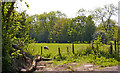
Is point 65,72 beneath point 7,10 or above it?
beneath

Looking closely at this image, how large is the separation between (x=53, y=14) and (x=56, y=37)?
12094 mm

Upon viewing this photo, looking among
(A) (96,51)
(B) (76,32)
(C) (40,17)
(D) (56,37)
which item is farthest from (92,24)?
(A) (96,51)

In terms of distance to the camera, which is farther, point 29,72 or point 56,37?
point 56,37

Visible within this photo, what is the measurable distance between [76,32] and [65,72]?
31681 mm

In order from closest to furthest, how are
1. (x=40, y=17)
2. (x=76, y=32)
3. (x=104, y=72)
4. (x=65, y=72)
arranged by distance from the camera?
1. (x=104, y=72)
2. (x=65, y=72)
3. (x=76, y=32)
4. (x=40, y=17)

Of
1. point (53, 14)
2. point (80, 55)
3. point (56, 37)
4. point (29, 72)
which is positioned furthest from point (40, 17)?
point (29, 72)

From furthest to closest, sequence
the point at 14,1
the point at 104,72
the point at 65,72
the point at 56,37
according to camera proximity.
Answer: the point at 56,37, the point at 65,72, the point at 104,72, the point at 14,1

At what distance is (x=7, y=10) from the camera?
21.9 ft

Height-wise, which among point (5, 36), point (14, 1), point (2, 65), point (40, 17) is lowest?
point (2, 65)

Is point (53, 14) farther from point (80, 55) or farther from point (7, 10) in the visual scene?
point (7, 10)

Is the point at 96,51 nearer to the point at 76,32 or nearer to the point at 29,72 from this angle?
the point at 29,72

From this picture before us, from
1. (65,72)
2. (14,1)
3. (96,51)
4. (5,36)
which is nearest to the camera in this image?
(5,36)

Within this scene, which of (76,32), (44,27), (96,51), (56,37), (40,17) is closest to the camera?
(96,51)

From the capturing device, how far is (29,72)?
324 inches
